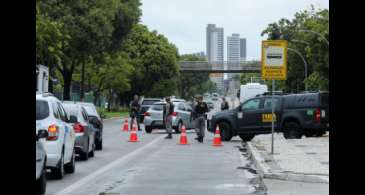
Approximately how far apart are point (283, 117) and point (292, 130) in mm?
603

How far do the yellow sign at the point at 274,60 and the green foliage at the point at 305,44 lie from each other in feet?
84.5

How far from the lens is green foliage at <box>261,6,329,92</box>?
50062 mm

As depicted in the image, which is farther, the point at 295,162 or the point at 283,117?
the point at 283,117

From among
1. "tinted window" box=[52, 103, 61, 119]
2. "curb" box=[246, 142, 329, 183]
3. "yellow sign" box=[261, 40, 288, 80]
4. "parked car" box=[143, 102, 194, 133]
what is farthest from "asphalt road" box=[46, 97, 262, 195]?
"parked car" box=[143, 102, 194, 133]

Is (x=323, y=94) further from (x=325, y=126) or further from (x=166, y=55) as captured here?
(x=166, y=55)

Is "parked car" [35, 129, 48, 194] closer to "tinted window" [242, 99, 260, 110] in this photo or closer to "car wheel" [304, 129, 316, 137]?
"tinted window" [242, 99, 260, 110]

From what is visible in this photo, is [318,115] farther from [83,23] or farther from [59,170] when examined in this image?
[83,23]

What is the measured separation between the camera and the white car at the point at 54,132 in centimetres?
1434

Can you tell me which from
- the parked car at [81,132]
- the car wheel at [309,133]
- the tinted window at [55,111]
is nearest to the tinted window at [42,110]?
the tinted window at [55,111]

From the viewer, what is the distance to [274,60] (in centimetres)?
2181

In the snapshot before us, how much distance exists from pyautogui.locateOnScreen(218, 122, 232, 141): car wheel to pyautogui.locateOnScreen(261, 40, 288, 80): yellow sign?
30.8 ft

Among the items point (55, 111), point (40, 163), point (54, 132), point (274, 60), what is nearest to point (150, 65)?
point (274, 60)
